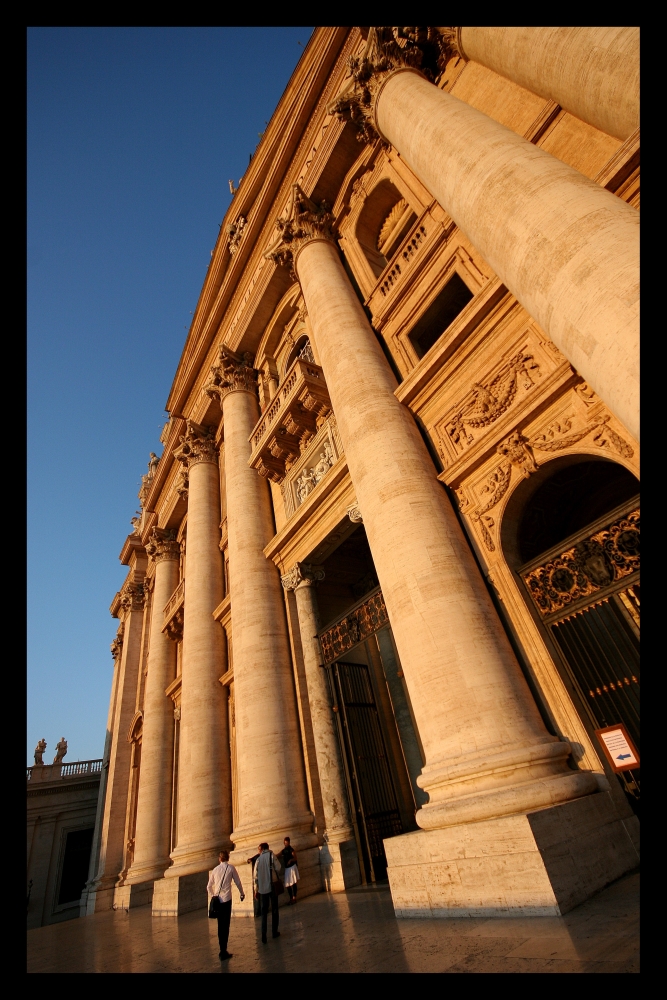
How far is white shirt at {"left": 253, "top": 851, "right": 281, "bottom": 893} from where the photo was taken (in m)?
4.86

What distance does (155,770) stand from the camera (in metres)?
14.1

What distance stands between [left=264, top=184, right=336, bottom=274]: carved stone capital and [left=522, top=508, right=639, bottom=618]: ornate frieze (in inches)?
345

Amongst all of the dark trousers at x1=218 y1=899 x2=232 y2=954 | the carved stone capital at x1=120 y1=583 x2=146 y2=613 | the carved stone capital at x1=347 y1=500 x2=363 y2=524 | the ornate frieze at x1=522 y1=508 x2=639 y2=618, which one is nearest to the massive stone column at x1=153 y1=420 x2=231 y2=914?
the dark trousers at x1=218 y1=899 x2=232 y2=954

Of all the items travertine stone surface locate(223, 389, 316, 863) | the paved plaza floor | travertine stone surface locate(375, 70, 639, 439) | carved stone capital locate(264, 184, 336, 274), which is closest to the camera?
the paved plaza floor

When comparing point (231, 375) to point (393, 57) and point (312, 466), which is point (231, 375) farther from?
point (393, 57)

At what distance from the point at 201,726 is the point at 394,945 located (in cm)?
858

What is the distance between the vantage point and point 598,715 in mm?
4965

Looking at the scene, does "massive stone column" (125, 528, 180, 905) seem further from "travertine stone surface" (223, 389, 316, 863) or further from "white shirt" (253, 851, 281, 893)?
"white shirt" (253, 851, 281, 893)

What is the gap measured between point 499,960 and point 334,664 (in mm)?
5888

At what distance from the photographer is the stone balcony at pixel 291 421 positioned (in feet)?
31.8

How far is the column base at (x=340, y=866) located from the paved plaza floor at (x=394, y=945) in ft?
3.71

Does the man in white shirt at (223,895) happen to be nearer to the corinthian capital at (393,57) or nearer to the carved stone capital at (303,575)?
the carved stone capital at (303,575)

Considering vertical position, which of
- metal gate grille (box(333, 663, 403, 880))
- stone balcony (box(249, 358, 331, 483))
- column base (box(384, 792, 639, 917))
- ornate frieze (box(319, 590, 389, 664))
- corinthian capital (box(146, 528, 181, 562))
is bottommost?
column base (box(384, 792, 639, 917))

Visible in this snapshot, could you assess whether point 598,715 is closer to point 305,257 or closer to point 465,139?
point 465,139
